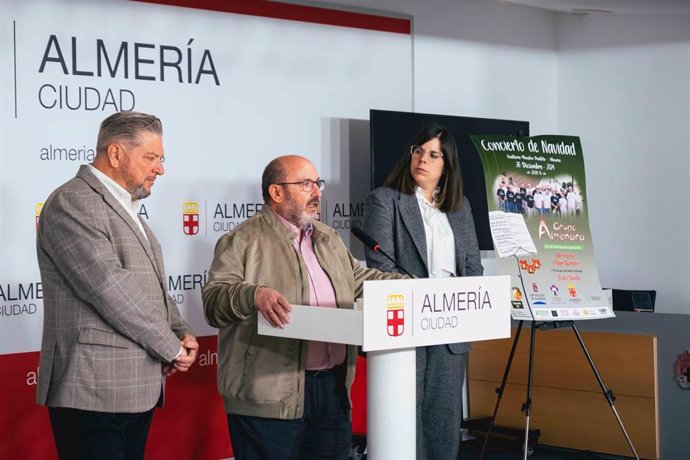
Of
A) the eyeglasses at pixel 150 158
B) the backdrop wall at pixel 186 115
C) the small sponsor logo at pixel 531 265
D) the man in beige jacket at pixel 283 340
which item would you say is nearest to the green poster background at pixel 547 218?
the small sponsor logo at pixel 531 265

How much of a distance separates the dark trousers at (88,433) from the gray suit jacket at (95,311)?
5 centimetres

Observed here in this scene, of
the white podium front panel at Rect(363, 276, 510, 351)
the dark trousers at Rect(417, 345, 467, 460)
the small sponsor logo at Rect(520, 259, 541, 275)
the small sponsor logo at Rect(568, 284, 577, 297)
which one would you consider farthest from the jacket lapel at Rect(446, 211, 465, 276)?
the white podium front panel at Rect(363, 276, 510, 351)

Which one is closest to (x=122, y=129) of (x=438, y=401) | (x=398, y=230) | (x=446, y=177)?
(x=398, y=230)

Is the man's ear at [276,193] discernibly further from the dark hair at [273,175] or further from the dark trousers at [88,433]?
the dark trousers at [88,433]

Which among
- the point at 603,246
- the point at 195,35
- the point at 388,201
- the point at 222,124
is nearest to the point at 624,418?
the point at 603,246

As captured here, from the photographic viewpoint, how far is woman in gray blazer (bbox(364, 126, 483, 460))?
4.16 meters

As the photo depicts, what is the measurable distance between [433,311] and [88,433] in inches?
41.2

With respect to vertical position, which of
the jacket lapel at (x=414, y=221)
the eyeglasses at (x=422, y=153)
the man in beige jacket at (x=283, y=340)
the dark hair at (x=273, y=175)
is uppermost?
the eyeglasses at (x=422, y=153)

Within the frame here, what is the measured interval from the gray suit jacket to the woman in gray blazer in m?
1.35

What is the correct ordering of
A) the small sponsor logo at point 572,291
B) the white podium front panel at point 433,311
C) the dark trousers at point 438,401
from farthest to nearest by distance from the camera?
the small sponsor logo at point 572,291
the dark trousers at point 438,401
the white podium front panel at point 433,311

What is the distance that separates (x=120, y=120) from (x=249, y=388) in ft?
2.95

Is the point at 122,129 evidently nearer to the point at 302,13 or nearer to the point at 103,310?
the point at 103,310

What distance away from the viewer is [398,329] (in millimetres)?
2662

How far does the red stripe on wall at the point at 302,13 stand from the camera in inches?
202
